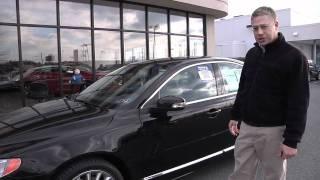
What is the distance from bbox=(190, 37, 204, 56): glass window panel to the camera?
15758mm

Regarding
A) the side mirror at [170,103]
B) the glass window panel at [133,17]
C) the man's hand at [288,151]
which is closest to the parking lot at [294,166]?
the side mirror at [170,103]

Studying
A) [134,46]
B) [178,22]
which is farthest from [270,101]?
[178,22]

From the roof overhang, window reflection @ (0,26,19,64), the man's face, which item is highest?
the roof overhang

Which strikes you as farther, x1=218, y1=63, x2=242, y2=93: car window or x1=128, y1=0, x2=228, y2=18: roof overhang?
x1=128, y1=0, x2=228, y2=18: roof overhang

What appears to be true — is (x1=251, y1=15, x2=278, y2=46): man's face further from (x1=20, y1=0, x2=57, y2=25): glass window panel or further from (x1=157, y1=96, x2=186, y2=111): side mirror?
(x1=20, y1=0, x2=57, y2=25): glass window panel

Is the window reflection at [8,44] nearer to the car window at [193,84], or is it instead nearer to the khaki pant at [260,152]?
the car window at [193,84]

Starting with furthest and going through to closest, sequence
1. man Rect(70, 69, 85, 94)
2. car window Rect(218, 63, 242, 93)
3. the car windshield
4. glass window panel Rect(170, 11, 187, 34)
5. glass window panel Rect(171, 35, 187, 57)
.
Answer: glass window panel Rect(171, 35, 187, 57) < glass window panel Rect(170, 11, 187, 34) < man Rect(70, 69, 85, 94) < car window Rect(218, 63, 242, 93) < the car windshield

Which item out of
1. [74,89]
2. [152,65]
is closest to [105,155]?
[152,65]

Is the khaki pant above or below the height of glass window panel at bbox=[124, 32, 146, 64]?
below

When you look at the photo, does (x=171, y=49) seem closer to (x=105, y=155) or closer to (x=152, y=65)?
(x=152, y=65)

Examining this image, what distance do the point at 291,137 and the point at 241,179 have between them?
2.40ft

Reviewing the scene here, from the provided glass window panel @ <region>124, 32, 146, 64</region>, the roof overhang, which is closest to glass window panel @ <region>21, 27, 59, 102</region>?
glass window panel @ <region>124, 32, 146, 64</region>

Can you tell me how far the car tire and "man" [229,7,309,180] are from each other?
109 centimetres

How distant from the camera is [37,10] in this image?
34.9 ft
